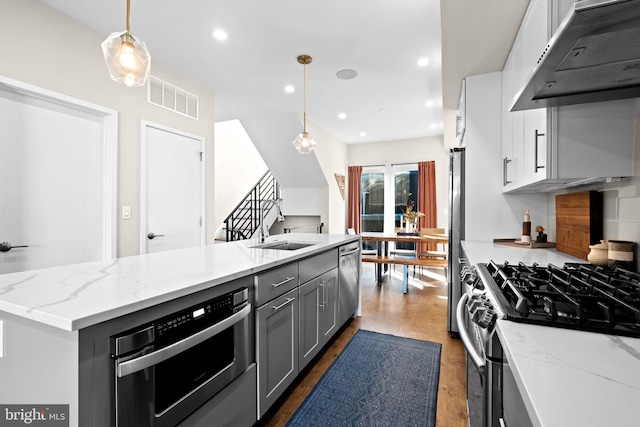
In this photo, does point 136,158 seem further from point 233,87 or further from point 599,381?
point 599,381

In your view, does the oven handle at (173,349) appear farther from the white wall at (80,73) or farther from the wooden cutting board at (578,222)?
the white wall at (80,73)

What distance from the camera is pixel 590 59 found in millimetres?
960

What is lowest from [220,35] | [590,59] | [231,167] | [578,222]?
[578,222]

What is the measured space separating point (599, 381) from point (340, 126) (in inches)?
217

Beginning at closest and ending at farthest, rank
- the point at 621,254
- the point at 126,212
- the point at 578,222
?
the point at 621,254
the point at 578,222
the point at 126,212

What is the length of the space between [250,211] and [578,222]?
6.13 metres

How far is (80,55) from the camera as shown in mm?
2578

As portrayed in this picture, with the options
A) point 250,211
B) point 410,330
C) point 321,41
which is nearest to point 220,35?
point 321,41

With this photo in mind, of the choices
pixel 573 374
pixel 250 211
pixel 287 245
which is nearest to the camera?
pixel 573 374

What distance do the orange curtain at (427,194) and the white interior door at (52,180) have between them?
5630mm

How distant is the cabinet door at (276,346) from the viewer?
1.58 meters

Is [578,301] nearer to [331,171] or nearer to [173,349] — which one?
[173,349]

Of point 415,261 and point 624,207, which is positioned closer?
point 624,207

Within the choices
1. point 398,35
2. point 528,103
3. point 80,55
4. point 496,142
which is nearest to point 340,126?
Answer: point 398,35
